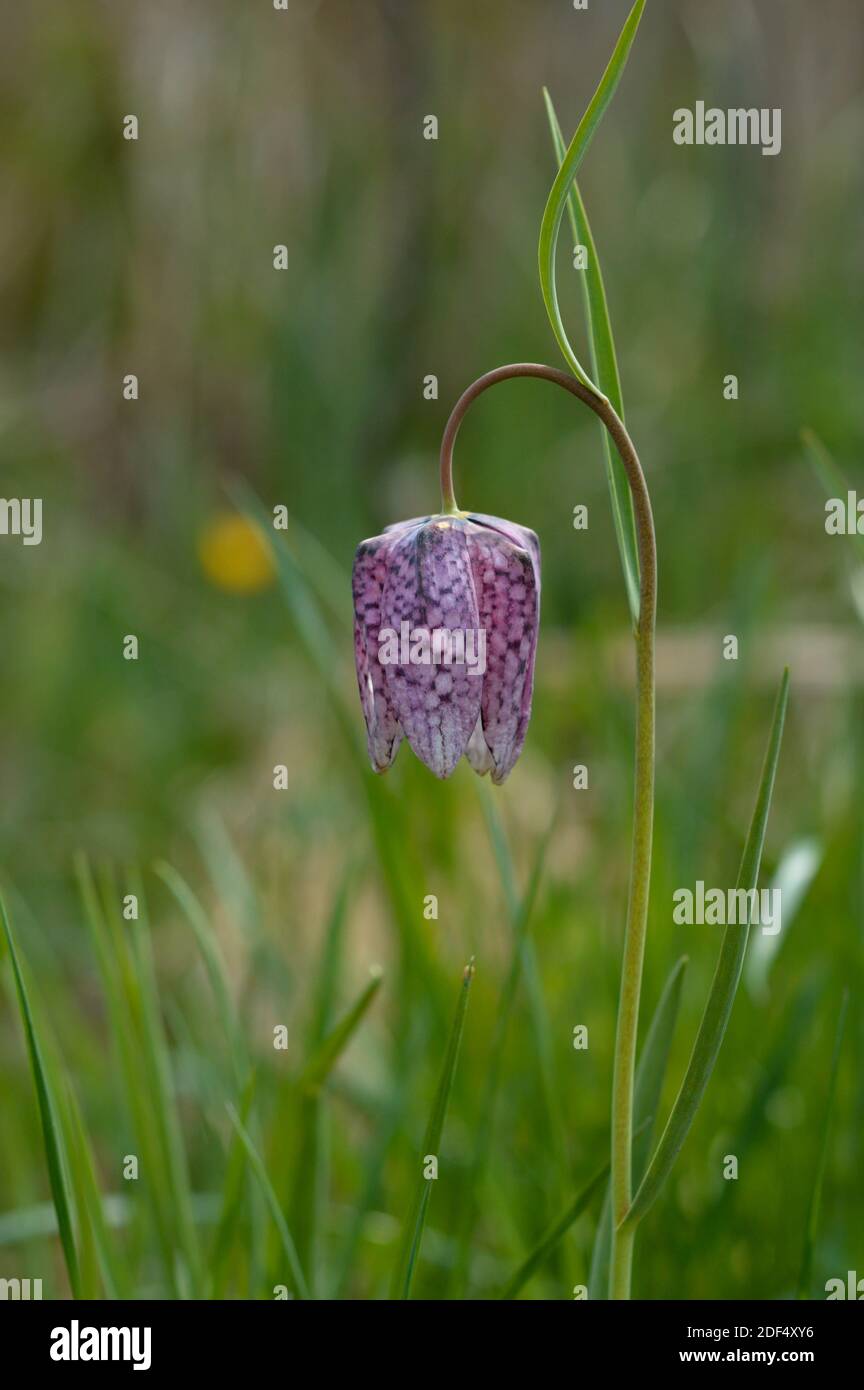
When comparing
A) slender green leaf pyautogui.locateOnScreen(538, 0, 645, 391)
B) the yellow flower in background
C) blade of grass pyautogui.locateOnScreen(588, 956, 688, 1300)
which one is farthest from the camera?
the yellow flower in background

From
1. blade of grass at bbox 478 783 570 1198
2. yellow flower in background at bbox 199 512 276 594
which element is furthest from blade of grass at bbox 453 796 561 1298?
yellow flower in background at bbox 199 512 276 594

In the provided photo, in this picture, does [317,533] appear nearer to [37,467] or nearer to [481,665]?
[37,467]

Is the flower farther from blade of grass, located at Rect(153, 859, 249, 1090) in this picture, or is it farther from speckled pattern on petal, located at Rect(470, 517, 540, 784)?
blade of grass, located at Rect(153, 859, 249, 1090)

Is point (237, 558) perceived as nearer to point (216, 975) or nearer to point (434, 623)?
point (216, 975)

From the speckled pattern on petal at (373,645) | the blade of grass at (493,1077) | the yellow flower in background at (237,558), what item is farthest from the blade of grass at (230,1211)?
the yellow flower in background at (237,558)

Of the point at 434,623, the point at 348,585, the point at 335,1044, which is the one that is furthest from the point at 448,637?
the point at 348,585

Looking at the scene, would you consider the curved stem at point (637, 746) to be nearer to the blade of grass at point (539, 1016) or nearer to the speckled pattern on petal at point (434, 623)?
the speckled pattern on petal at point (434, 623)

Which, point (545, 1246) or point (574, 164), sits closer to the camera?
point (574, 164)
